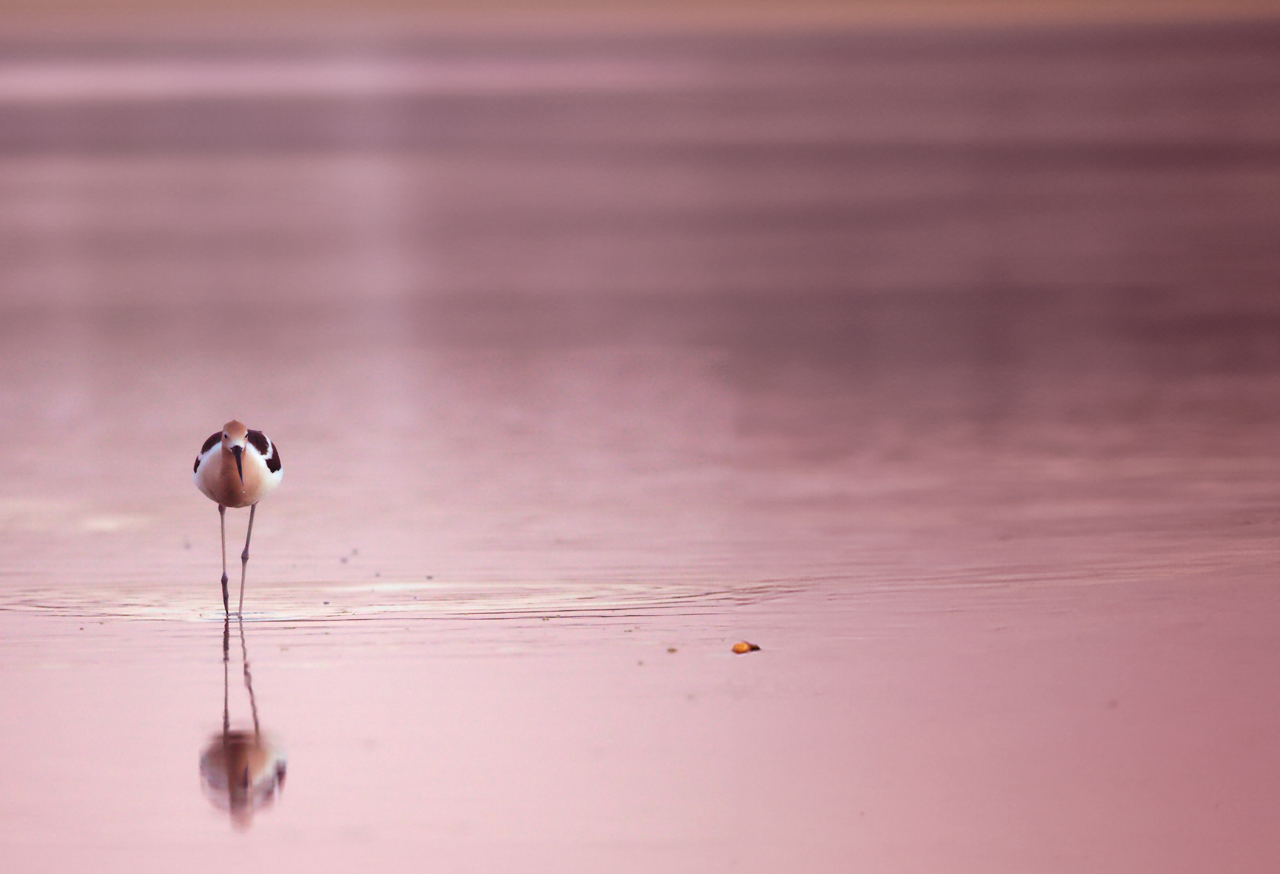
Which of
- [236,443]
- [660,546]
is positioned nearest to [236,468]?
[236,443]

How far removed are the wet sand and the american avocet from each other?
1.04 ft

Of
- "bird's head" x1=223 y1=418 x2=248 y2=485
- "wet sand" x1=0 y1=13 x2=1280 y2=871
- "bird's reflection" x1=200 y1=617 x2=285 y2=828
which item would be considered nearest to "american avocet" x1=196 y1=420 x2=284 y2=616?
"bird's head" x1=223 y1=418 x2=248 y2=485

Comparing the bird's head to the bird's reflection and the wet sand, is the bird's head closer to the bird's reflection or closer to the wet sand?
the wet sand

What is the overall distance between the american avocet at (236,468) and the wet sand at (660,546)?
32 centimetres

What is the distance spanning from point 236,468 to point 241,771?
2.33 m

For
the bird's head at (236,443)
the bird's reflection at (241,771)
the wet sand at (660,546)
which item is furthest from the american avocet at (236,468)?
the bird's reflection at (241,771)

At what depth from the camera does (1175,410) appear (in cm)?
1158

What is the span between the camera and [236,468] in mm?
7949

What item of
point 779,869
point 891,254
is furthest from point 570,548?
point 891,254

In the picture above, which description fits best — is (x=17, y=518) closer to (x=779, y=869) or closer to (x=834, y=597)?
(x=834, y=597)

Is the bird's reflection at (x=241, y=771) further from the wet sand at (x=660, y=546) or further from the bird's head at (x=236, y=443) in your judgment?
the bird's head at (x=236, y=443)

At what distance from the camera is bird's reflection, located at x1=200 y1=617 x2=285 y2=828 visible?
5.53 metres

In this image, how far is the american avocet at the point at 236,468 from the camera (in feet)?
26.1

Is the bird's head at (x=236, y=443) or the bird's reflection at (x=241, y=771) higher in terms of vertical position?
the bird's head at (x=236, y=443)
